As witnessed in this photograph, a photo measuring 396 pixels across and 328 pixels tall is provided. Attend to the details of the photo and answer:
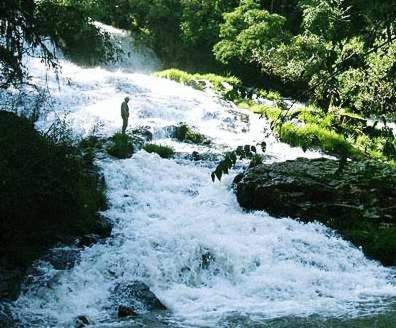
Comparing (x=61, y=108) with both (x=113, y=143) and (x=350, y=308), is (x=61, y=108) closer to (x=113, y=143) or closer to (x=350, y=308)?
(x=113, y=143)

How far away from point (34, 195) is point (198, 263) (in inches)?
122

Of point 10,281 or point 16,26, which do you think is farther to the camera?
point 10,281

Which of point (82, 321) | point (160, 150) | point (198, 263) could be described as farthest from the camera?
point (160, 150)

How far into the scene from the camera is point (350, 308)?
8148 millimetres

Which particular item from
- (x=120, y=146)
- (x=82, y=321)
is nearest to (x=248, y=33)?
(x=120, y=146)

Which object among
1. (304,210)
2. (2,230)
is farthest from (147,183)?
(2,230)

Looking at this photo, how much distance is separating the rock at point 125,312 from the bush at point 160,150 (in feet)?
27.3

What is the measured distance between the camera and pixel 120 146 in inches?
614

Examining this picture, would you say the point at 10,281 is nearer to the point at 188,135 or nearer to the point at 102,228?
the point at 102,228

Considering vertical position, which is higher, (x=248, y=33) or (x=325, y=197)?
(x=248, y=33)

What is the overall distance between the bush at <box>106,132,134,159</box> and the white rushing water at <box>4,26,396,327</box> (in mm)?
363

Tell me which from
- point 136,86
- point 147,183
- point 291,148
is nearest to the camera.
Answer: point 147,183

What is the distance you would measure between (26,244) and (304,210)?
20.5 ft

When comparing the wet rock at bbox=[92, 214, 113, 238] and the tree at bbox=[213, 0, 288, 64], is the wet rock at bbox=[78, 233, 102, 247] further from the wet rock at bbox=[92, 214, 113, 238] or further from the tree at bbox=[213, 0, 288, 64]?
the tree at bbox=[213, 0, 288, 64]
